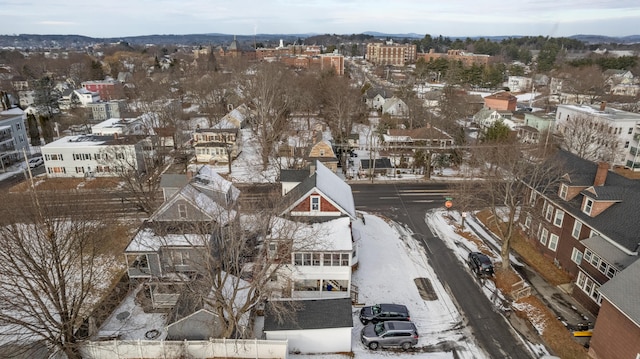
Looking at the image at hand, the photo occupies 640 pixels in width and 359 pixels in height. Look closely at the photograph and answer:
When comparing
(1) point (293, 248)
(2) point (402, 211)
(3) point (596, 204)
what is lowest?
(2) point (402, 211)

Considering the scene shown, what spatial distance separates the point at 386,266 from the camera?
100 feet

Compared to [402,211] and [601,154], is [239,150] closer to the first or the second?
[402,211]

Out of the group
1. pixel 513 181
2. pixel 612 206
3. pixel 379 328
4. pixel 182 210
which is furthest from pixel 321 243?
pixel 612 206

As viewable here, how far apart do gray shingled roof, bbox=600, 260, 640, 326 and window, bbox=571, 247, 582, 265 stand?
24.9 ft

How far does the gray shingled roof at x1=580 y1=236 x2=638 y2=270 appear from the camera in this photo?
22.6m

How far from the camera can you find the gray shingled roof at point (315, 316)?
69.4 feet

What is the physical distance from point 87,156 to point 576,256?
191 feet

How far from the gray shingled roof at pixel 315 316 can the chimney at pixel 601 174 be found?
71.1ft

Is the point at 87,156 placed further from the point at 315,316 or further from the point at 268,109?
the point at 315,316

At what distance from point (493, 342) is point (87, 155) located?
5417 cm

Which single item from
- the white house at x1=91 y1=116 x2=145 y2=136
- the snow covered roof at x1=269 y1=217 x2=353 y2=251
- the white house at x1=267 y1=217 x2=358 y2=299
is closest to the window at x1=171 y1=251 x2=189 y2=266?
the white house at x1=267 y1=217 x2=358 y2=299

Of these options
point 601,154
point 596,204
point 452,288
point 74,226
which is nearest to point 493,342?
point 452,288

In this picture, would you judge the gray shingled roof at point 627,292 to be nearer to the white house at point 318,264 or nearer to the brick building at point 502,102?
the white house at point 318,264

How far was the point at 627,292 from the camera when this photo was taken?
1923cm
